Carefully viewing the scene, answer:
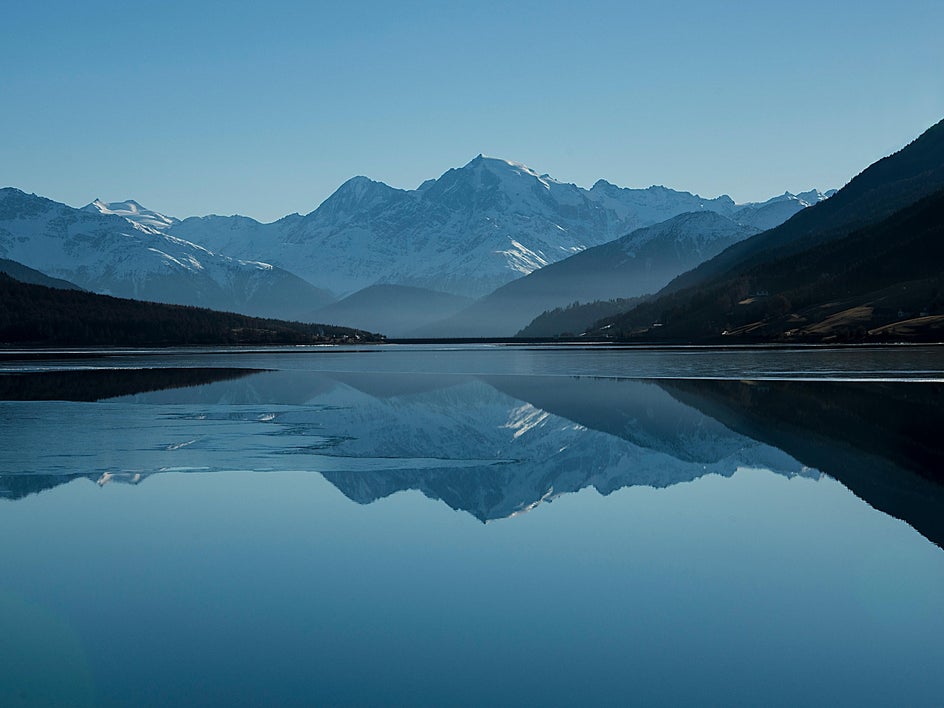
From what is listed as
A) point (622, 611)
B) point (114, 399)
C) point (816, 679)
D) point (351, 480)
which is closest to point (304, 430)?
point (351, 480)

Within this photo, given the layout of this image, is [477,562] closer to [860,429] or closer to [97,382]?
[860,429]

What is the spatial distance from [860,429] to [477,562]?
32158mm

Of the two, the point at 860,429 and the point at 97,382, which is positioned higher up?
the point at 97,382

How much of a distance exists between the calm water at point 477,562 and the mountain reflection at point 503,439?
0.31 m

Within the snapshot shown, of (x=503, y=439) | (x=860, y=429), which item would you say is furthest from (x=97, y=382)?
(x=860, y=429)

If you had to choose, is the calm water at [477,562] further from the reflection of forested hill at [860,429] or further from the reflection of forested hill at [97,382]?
the reflection of forested hill at [97,382]

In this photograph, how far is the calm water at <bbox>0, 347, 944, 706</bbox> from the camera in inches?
704

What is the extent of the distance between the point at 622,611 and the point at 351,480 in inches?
752

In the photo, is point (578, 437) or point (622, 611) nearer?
point (622, 611)

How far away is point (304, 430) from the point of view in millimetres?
56906

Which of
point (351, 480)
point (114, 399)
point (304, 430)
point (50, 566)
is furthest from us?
point (114, 399)

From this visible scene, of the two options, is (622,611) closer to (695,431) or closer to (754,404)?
(695,431)

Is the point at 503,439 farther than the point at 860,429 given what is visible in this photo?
No

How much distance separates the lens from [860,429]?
51469mm
